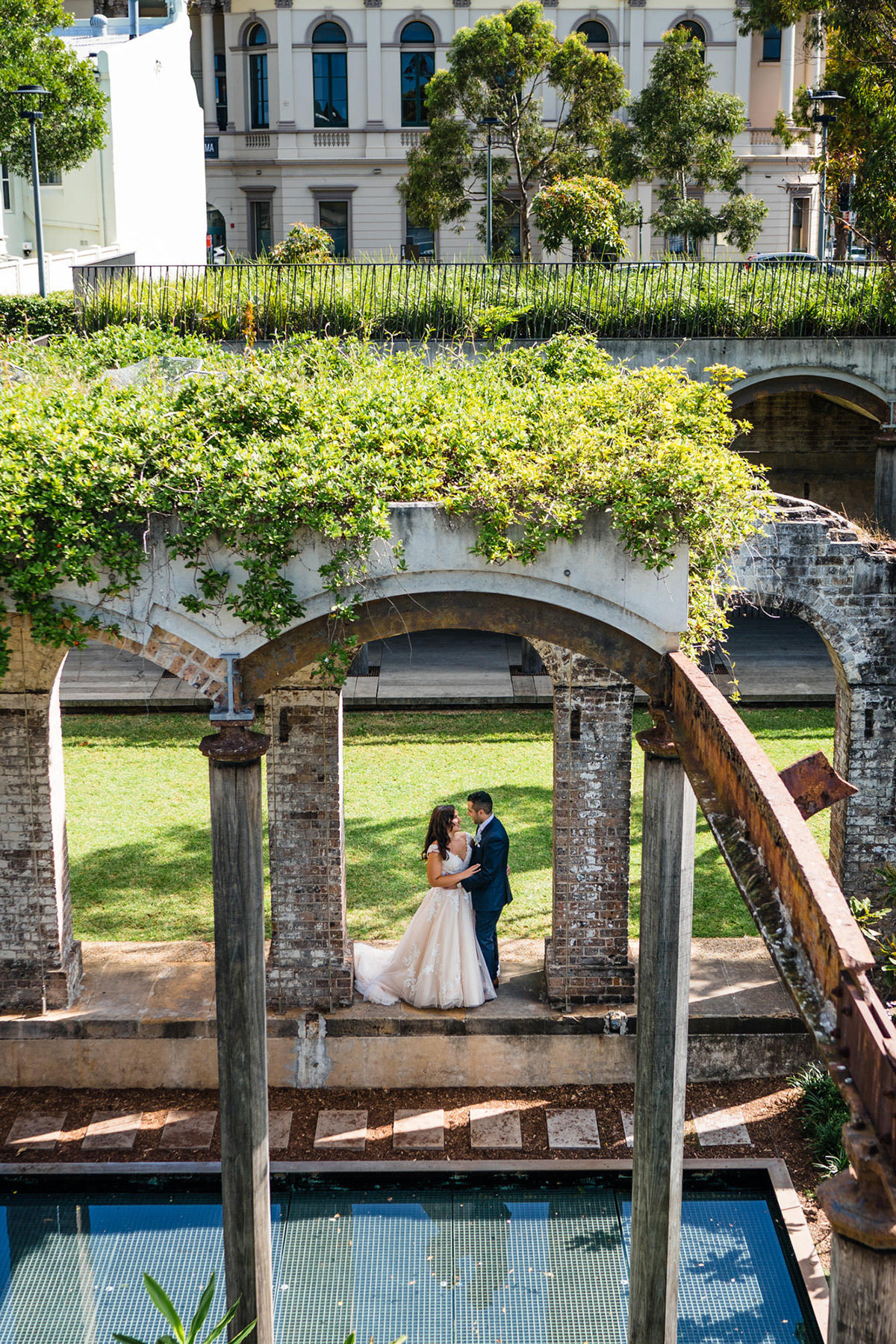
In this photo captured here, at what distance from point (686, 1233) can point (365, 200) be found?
37026mm

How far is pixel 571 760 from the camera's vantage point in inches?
351

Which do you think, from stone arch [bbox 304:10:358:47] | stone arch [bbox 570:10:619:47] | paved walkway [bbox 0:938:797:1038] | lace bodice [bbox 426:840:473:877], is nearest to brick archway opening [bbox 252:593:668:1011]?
paved walkway [bbox 0:938:797:1038]

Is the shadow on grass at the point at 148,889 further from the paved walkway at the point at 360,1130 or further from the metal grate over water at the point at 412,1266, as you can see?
the metal grate over water at the point at 412,1266

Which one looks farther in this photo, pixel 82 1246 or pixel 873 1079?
pixel 82 1246

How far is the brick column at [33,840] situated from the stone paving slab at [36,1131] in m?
0.76

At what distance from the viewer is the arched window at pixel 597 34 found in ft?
126

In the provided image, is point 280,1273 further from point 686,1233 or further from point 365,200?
point 365,200

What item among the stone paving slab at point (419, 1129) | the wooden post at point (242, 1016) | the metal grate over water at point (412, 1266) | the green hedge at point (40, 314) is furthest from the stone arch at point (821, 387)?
the wooden post at point (242, 1016)

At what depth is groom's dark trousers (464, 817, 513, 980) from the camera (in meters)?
8.98

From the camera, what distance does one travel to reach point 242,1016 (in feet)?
20.1

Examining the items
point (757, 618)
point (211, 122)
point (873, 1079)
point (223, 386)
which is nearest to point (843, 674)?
point (223, 386)

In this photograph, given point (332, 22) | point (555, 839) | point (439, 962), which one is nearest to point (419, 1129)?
point (439, 962)

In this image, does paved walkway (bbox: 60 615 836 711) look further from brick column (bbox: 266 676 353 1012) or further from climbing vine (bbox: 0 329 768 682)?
climbing vine (bbox: 0 329 768 682)

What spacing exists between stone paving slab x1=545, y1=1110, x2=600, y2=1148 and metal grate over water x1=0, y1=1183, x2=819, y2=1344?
0.41m
